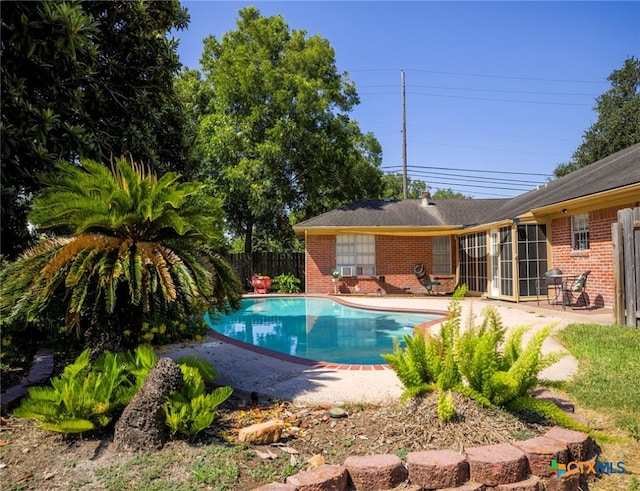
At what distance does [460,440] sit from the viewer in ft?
11.1

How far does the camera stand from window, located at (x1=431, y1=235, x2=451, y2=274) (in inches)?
809

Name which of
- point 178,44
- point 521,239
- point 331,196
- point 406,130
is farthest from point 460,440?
point 406,130

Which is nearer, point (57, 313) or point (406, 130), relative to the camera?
point (57, 313)

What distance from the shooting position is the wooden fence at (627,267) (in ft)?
27.7

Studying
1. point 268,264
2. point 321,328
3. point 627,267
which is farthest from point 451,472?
point 268,264

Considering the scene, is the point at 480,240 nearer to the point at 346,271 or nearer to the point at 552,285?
the point at 552,285

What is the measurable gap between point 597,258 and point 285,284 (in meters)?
13.6

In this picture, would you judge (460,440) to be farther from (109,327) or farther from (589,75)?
(589,75)

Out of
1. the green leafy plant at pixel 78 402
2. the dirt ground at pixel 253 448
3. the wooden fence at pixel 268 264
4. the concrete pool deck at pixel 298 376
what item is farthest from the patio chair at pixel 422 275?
the green leafy plant at pixel 78 402

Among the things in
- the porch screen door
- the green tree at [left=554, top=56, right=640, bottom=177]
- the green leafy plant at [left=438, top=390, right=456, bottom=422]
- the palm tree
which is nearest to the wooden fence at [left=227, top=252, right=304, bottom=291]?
the porch screen door

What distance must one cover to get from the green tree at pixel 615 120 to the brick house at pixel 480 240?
18058 millimetres

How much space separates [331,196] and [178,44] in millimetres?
18193

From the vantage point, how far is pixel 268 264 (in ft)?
75.8

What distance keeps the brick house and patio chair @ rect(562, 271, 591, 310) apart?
251mm
